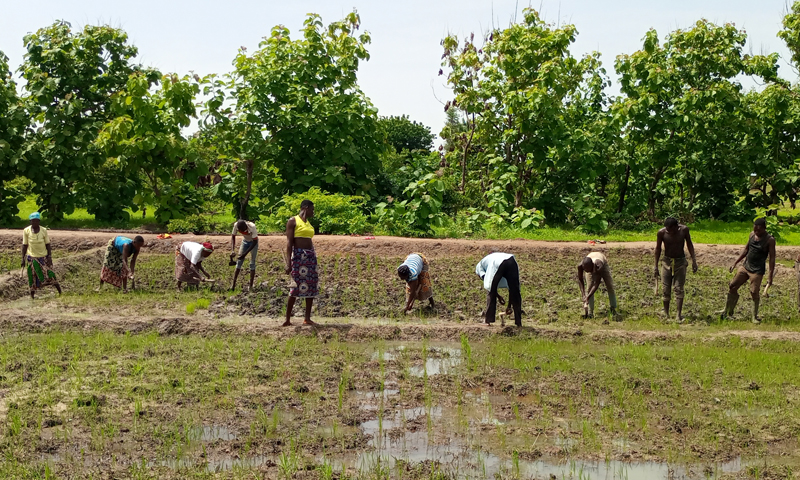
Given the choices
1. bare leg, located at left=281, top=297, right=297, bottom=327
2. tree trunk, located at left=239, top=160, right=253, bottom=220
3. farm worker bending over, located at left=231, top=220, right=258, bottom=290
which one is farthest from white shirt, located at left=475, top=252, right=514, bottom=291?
tree trunk, located at left=239, top=160, right=253, bottom=220

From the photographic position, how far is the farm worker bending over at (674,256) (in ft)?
35.4

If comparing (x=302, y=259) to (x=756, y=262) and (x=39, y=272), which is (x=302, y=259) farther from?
(x=756, y=262)

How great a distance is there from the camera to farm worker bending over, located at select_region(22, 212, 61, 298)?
40.4 feet

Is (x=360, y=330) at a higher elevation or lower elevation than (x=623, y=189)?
lower

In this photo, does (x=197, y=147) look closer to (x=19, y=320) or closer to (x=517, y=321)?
(x=19, y=320)

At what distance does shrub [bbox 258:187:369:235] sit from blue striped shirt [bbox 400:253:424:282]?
7.62 metres

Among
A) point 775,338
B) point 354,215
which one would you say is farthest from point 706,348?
point 354,215

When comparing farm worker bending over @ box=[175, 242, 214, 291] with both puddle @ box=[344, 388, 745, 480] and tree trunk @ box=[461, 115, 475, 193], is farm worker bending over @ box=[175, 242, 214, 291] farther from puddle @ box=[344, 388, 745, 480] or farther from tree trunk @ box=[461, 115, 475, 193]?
tree trunk @ box=[461, 115, 475, 193]

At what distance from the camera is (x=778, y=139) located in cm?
2234

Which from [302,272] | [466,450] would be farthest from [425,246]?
[466,450]

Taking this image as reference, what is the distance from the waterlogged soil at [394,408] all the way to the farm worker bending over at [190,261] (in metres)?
3.00

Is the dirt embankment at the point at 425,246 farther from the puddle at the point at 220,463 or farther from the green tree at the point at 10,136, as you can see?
the puddle at the point at 220,463

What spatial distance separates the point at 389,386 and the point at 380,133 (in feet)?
46.3

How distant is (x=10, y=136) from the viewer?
21.5 meters
